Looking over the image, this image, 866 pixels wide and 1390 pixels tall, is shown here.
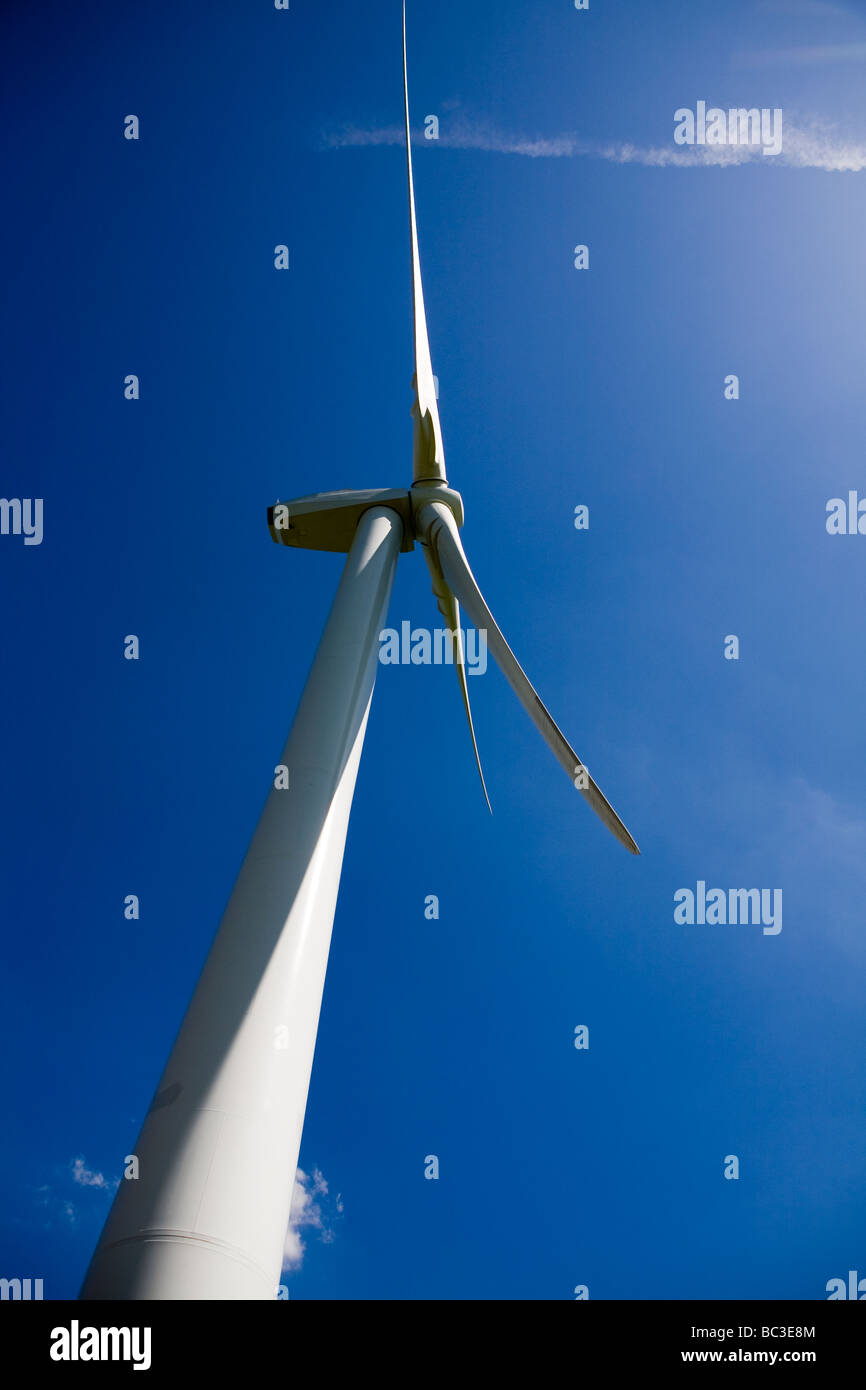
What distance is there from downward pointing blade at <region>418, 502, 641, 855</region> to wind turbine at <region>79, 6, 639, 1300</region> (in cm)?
3

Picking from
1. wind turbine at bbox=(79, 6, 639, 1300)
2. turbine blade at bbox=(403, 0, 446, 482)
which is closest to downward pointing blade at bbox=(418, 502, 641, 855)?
wind turbine at bbox=(79, 6, 639, 1300)

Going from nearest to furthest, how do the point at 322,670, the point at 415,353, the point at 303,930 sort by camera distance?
the point at 303,930, the point at 322,670, the point at 415,353

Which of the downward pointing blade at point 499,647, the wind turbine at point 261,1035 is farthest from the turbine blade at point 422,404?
the wind turbine at point 261,1035

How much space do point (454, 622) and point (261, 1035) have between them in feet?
33.3

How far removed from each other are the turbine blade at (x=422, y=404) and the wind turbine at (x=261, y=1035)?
15.2 feet

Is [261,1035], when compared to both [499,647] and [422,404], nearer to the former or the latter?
[499,647]

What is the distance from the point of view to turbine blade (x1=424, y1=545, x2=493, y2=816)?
15.2m

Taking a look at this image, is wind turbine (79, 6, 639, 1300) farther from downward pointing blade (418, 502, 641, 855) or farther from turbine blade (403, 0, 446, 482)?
turbine blade (403, 0, 446, 482)
